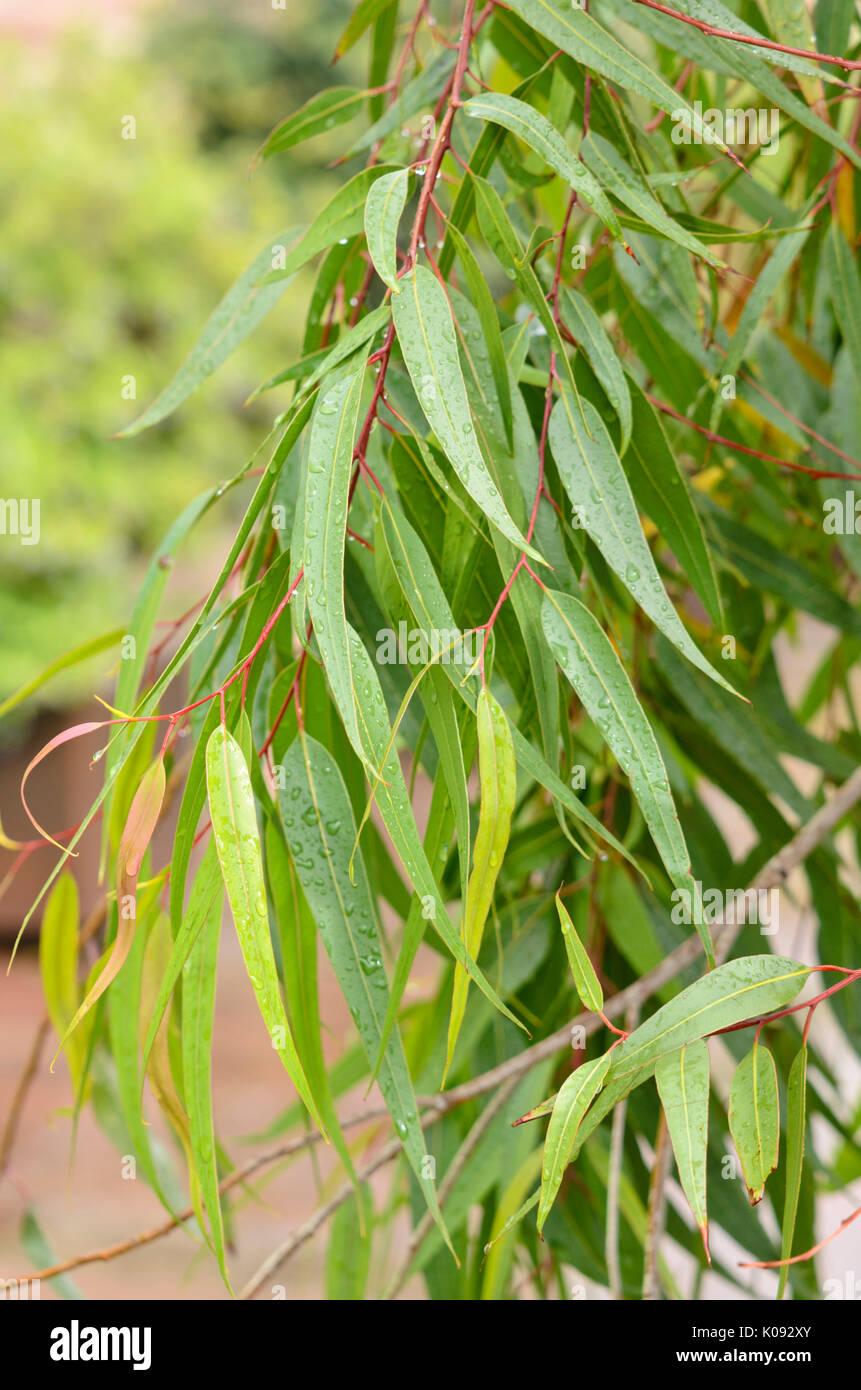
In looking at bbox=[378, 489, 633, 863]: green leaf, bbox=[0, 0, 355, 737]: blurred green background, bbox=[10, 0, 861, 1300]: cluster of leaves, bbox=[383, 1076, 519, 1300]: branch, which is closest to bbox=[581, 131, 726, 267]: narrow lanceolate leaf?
bbox=[10, 0, 861, 1300]: cluster of leaves

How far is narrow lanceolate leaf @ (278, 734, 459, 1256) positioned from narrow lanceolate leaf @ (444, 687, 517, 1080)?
55mm

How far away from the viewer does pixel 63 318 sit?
111 inches

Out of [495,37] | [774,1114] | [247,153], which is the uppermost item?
[247,153]

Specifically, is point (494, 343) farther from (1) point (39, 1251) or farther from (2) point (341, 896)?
(1) point (39, 1251)

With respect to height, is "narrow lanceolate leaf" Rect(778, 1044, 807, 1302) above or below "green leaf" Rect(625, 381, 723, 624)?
below

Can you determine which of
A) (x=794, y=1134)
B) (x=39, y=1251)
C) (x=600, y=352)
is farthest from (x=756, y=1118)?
(x=39, y=1251)

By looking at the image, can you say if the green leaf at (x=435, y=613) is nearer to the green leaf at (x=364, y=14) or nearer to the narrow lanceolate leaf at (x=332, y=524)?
the narrow lanceolate leaf at (x=332, y=524)

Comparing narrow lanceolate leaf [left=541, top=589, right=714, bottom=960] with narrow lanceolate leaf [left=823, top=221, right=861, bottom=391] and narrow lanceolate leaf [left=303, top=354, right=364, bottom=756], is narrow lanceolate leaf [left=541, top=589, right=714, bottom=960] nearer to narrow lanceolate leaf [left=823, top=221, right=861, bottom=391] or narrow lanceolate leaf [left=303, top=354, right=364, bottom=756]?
narrow lanceolate leaf [left=303, top=354, right=364, bottom=756]

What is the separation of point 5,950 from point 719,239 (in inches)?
104

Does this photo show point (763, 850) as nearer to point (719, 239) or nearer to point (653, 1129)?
point (653, 1129)

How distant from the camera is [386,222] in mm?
300

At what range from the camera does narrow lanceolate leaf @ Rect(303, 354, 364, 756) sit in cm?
26

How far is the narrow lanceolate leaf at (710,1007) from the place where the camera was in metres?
0.28
